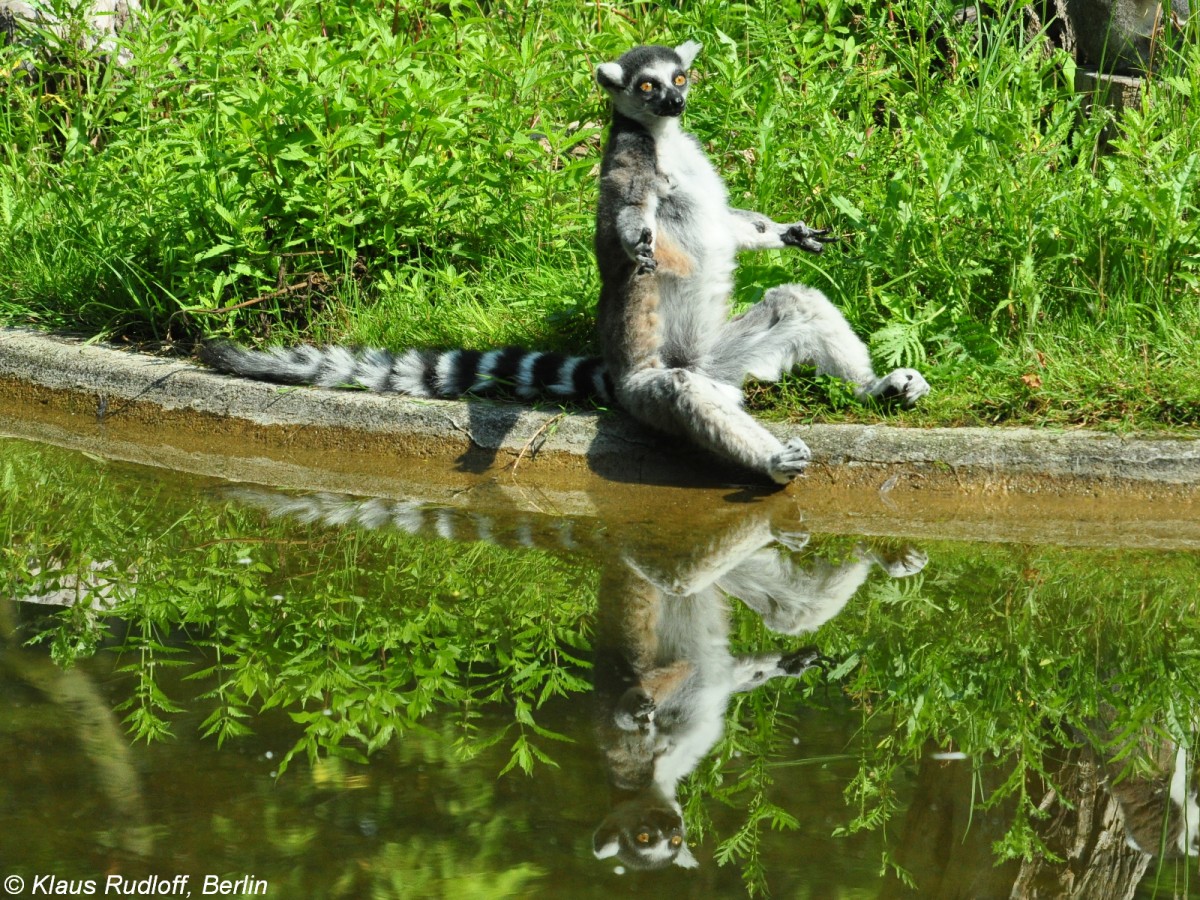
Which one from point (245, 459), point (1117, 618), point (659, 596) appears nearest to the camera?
point (1117, 618)

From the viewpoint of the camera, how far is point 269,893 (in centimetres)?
207

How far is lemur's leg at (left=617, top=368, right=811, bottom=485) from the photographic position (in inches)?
158

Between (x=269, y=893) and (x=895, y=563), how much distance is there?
80.7 inches

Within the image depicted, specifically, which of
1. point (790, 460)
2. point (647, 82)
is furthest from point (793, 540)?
point (647, 82)

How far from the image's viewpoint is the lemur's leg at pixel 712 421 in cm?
400

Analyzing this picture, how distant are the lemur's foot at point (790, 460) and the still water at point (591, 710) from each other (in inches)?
4.9

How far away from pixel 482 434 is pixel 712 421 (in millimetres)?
953

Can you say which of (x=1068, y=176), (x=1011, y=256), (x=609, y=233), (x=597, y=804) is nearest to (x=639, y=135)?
(x=609, y=233)

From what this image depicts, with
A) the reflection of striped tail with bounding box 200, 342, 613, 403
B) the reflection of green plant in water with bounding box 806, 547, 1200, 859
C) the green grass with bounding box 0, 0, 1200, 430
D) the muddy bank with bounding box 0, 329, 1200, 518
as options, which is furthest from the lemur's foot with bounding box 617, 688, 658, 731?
the reflection of striped tail with bounding box 200, 342, 613, 403

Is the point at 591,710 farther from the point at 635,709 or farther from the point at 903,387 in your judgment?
the point at 903,387

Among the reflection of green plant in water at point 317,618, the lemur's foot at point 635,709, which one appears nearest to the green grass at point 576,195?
the reflection of green plant in water at point 317,618

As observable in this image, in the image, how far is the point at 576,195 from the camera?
5598 mm

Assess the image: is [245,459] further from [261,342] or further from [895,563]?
[895,563]

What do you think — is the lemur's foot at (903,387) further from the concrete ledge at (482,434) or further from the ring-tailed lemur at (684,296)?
the concrete ledge at (482,434)
